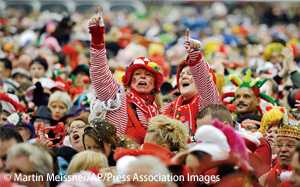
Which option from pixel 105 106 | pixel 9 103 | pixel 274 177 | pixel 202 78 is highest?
pixel 202 78

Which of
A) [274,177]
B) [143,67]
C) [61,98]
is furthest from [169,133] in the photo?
[61,98]

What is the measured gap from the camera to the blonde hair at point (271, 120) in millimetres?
9961

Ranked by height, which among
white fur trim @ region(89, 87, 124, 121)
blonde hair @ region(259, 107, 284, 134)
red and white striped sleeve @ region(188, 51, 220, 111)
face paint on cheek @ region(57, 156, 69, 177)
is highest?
red and white striped sleeve @ region(188, 51, 220, 111)

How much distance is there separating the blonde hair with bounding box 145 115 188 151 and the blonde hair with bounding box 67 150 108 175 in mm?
468

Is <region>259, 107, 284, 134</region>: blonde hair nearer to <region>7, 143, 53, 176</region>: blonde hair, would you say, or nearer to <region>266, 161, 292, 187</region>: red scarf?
<region>266, 161, 292, 187</region>: red scarf

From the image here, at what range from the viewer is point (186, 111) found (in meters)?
9.78

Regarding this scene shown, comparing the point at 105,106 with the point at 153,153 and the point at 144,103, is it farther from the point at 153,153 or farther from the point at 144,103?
the point at 153,153

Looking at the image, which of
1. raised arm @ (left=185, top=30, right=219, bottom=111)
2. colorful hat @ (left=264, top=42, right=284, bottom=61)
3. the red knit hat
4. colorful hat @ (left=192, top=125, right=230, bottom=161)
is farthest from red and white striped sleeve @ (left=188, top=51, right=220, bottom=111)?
colorful hat @ (left=264, top=42, right=284, bottom=61)

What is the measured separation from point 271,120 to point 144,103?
3.76 ft

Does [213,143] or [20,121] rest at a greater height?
[213,143]

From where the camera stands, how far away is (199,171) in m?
7.15

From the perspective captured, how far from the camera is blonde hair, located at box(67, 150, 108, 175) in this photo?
780cm

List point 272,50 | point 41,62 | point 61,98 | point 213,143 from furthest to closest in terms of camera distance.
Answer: point 272,50, point 41,62, point 61,98, point 213,143

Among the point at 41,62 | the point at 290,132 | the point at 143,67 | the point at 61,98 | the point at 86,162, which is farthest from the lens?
the point at 41,62
